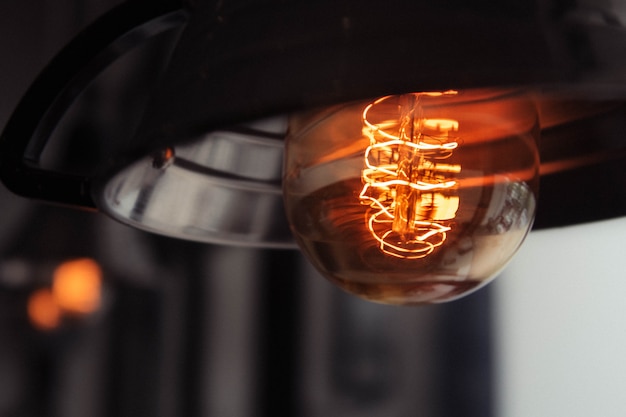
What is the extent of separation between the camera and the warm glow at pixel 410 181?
340 millimetres

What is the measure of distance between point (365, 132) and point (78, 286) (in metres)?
0.54

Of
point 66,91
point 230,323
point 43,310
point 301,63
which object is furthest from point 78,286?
point 301,63

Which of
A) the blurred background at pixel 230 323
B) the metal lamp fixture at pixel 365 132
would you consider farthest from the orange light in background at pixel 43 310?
the metal lamp fixture at pixel 365 132

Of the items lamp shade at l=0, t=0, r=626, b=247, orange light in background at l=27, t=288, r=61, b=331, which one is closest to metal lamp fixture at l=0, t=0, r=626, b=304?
lamp shade at l=0, t=0, r=626, b=247

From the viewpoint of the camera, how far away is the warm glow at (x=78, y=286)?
796 millimetres

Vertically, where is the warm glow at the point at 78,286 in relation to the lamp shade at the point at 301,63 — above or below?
below

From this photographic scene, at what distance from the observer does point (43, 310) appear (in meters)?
0.78

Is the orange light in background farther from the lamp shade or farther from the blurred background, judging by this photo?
the lamp shade

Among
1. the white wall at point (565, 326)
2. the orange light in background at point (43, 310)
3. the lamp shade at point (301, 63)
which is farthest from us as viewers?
the white wall at point (565, 326)

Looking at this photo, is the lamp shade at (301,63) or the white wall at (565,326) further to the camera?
the white wall at (565,326)

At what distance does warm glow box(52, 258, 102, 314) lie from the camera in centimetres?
80

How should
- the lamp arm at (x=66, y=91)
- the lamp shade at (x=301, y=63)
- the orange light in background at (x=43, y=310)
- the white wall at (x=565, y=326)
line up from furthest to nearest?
the white wall at (x=565, y=326) → the orange light in background at (x=43, y=310) → the lamp arm at (x=66, y=91) → the lamp shade at (x=301, y=63)

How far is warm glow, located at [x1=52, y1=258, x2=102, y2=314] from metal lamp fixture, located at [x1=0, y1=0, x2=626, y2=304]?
0.43 meters

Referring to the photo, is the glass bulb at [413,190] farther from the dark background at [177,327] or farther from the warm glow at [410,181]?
the dark background at [177,327]
